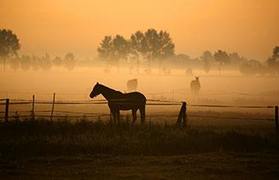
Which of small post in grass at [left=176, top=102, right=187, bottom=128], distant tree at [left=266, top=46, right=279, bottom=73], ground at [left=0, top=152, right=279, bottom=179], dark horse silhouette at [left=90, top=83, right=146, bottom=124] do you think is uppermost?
distant tree at [left=266, top=46, right=279, bottom=73]

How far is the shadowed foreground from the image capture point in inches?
449

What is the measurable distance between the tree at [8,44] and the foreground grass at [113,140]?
3957 inches

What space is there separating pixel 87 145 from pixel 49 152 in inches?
54.4

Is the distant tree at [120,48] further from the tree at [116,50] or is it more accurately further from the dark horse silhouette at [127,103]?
the dark horse silhouette at [127,103]

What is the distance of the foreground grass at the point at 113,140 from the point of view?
14219 mm

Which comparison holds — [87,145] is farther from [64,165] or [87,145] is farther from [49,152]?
[64,165]

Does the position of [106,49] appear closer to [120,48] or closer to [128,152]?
[120,48]

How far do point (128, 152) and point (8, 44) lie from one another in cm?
10640

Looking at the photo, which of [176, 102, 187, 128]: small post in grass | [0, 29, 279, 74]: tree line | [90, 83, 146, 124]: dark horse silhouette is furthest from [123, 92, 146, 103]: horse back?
[0, 29, 279, 74]: tree line

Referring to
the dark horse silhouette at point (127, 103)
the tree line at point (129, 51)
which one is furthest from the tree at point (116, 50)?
the dark horse silhouette at point (127, 103)

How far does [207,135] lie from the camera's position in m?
16.7

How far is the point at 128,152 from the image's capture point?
46.6ft

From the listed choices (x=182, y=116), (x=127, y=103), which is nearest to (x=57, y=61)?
(x=127, y=103)

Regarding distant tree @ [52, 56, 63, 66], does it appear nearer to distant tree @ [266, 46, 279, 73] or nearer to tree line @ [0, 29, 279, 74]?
tree line @ [0, 29, 279, 74]
